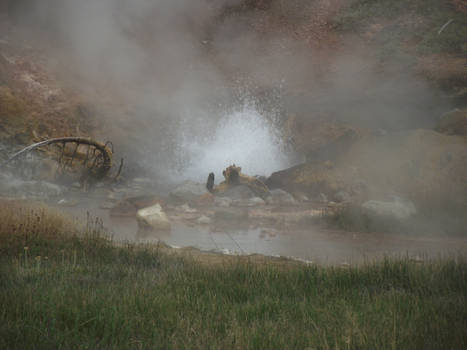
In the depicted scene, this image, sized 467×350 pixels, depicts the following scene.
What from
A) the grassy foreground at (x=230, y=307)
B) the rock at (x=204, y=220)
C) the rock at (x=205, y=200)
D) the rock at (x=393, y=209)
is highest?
the rock at (x=205, y=200)

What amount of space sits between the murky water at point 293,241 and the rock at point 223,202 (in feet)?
7.36

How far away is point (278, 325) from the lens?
76.2 inches

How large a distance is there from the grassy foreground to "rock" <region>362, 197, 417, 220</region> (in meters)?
4.33

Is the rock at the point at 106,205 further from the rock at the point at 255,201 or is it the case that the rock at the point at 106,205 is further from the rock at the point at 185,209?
the rock at the point at 255,201

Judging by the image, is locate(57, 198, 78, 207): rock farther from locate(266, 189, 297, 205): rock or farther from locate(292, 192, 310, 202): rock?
locate(292, 192, 310, 202): rock

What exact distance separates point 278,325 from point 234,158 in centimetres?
1567

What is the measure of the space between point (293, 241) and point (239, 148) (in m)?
12.0

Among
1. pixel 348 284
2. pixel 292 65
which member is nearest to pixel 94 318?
pixel 348 284

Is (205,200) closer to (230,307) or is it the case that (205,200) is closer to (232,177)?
(232,177)

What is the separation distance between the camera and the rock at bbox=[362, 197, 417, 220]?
729 centimetres

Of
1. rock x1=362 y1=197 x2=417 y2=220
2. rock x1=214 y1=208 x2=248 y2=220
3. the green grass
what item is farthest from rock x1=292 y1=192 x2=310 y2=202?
the green grass

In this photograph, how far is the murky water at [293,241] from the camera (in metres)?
5.41

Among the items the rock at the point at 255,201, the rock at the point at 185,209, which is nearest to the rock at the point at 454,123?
the rock at the point at 255,201

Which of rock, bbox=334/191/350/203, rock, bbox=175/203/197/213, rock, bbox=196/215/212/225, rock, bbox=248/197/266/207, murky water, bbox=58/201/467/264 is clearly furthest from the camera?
rock, bbox=334/191/350/203
